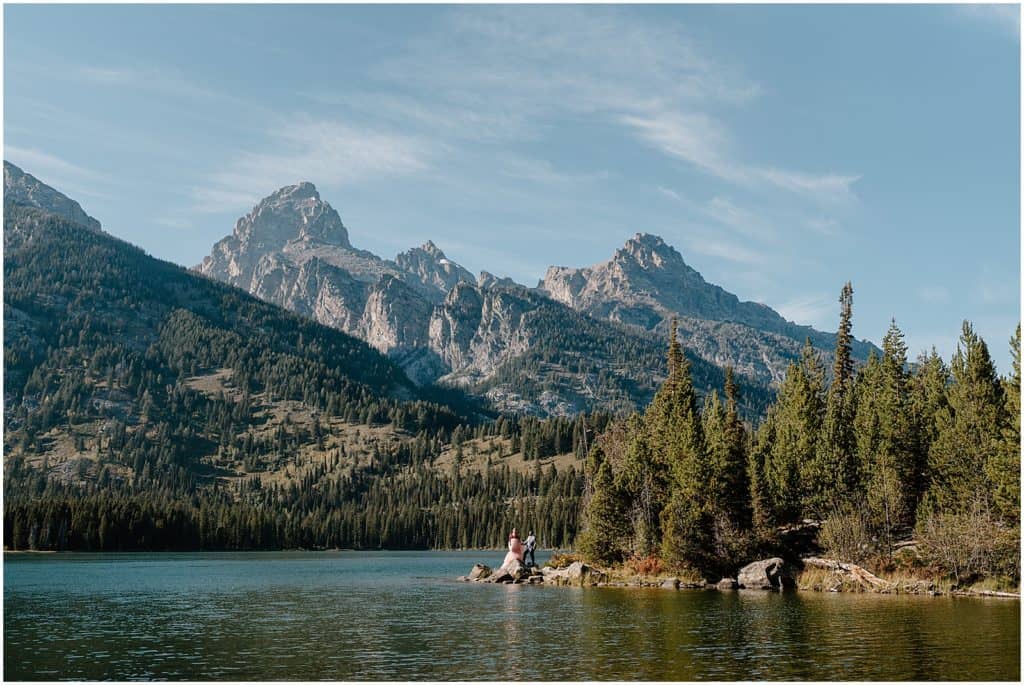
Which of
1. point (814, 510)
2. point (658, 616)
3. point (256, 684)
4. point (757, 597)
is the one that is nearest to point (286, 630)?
point (256, 684)

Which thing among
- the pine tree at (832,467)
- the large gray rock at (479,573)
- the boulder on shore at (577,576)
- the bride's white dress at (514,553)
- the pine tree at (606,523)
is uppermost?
the pine tree at (832,467)

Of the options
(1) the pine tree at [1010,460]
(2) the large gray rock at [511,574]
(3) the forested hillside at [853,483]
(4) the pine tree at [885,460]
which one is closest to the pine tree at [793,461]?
(3) the forested hillside at [853,483]

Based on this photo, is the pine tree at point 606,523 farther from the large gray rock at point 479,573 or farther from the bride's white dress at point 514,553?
the large gray rock at point 479,573

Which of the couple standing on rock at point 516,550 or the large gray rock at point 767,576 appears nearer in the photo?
the large gray rock at point 767,576

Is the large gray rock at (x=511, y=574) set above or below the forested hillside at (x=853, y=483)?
below

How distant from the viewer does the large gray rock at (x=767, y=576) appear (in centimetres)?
9362

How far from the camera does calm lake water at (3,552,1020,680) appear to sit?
45.2 metres

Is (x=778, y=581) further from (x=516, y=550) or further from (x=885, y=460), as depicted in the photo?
(x=516, y=550)

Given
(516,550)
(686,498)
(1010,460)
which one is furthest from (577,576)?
(1010,460)

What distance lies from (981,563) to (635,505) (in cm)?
4275

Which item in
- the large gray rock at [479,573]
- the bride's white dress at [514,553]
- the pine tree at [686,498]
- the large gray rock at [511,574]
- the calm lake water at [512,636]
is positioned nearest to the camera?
the calm lake water at [512,636]

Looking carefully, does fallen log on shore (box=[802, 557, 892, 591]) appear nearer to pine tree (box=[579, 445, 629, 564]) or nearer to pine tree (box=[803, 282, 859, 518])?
pine tree (box=[803, 282, 859, 518])

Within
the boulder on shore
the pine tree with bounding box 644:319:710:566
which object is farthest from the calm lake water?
the boulder on shore

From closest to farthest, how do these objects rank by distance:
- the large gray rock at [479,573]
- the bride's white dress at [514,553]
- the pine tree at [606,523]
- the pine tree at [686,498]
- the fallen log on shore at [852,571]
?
1. the fallen log on shore at [852,571]
2. the pine tree at [686,498]
3. the pine tree at [606,523]
4. the bride's white dress at [514,553]
5. the large gray rock at [479,573]
